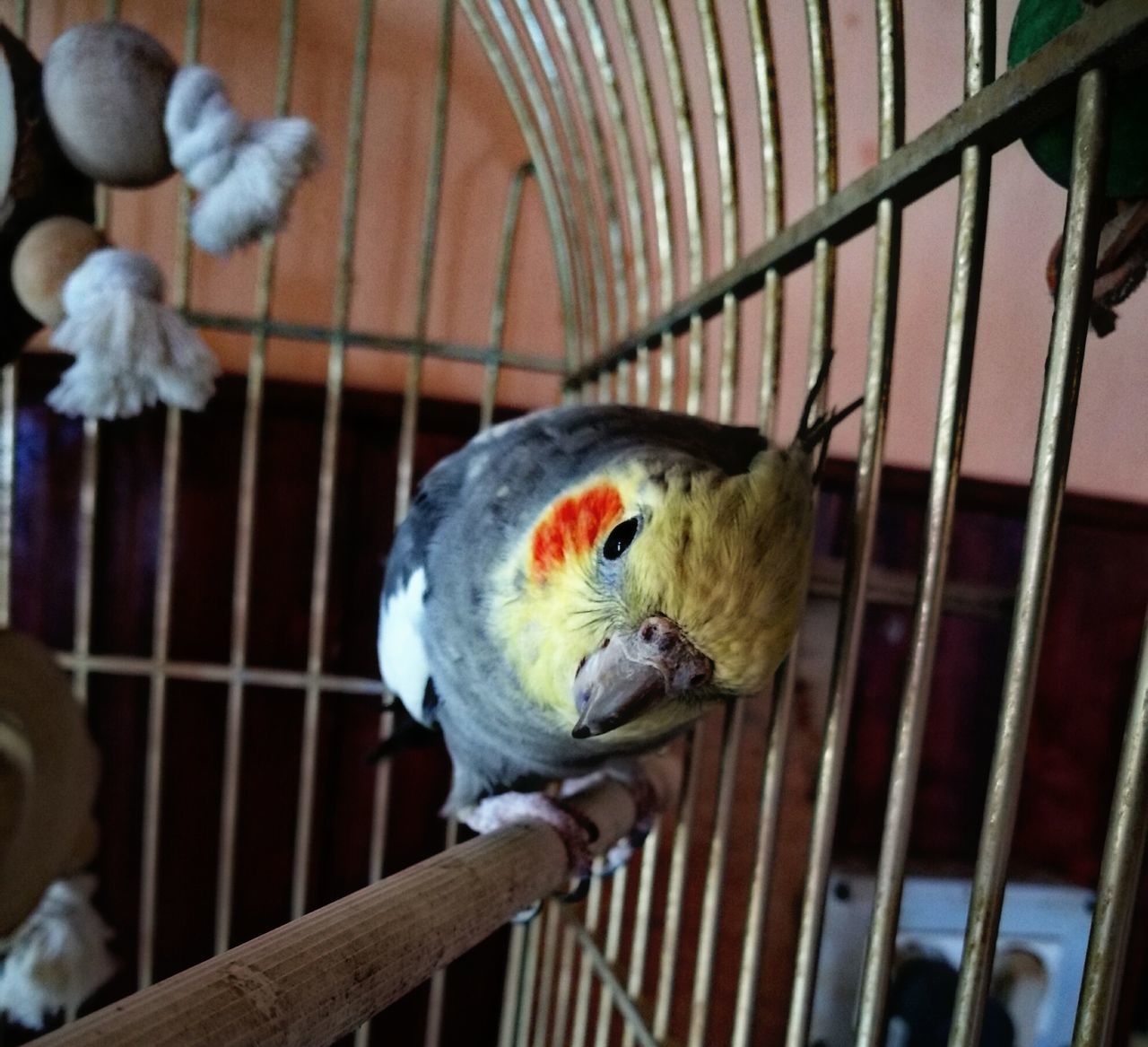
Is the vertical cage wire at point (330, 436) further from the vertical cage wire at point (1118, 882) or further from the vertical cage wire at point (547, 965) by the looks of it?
the vertical cage wire at point (1118, 882)

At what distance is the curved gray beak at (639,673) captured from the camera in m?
0.32

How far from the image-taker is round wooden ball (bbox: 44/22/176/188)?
524 mm

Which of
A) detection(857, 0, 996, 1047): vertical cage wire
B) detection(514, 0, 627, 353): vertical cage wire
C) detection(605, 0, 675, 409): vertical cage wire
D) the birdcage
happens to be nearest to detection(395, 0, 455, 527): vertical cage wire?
the birdcage

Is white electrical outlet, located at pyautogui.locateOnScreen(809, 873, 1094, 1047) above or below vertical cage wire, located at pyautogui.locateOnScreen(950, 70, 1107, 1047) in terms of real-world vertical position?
below

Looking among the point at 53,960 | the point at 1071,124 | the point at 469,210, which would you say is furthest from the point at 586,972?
the point at 469,210

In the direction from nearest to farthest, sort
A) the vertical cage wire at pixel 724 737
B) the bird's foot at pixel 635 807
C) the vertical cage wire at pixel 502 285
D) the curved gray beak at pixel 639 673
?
the curved gray beak at pixel 639 673, the vertical cage wire at pixel 724 737, the bird's foot at pixel 635 807, the vertical cage wire at pixel 502 285

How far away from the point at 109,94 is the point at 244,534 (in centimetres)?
40

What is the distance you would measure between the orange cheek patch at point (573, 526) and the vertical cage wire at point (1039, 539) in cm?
17

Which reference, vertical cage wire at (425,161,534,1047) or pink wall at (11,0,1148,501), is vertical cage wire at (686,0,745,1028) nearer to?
pink wall at (11,0,1148,501)

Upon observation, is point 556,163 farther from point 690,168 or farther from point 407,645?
point 407,645

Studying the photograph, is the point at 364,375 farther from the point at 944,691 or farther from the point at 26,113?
the point at 944,691

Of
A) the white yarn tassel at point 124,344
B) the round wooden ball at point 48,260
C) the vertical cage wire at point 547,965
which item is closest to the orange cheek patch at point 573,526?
the white yarn tassel at point 124,344

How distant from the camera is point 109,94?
0.53 metres

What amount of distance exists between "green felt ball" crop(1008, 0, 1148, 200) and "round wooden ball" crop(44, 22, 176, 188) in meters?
0.55
